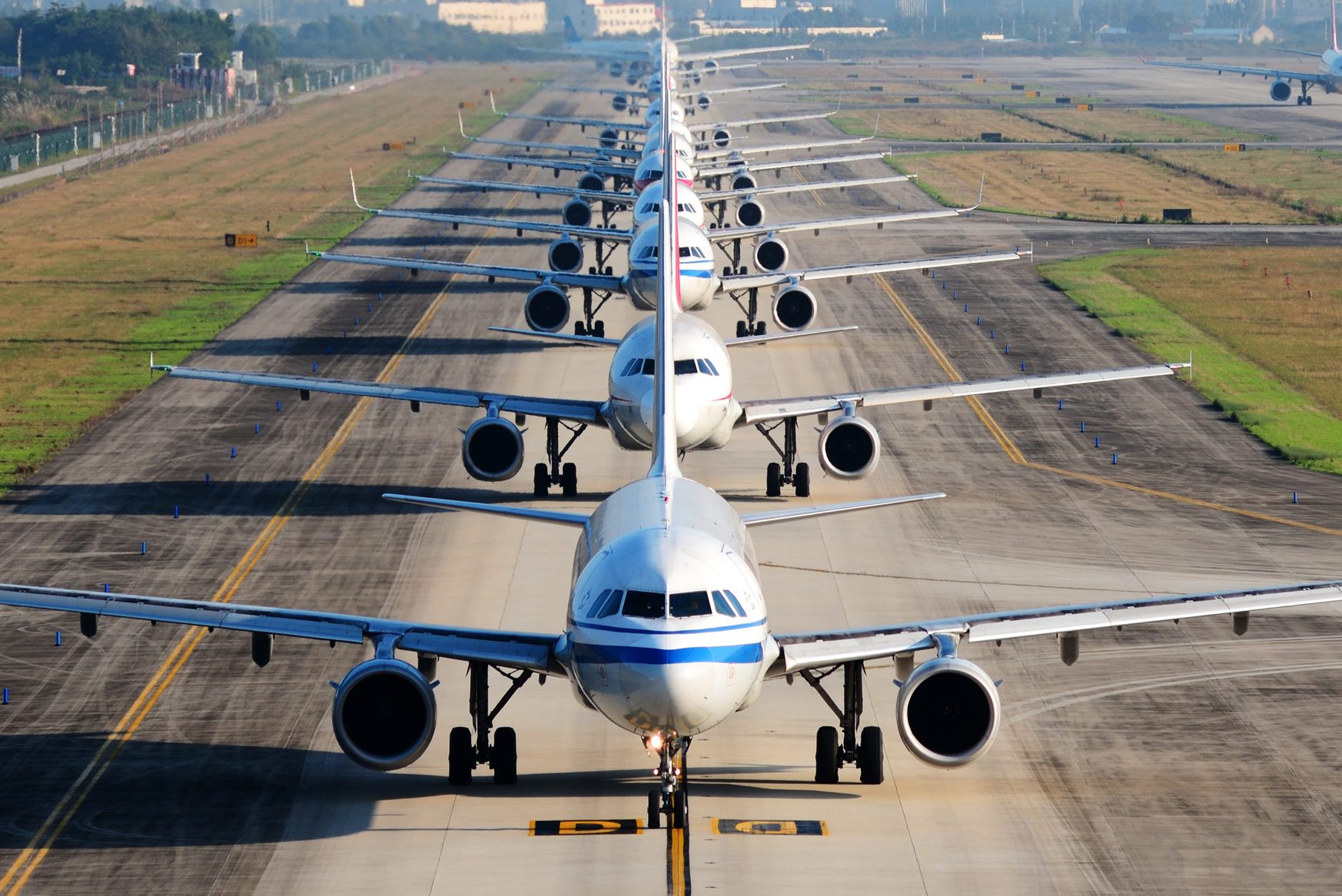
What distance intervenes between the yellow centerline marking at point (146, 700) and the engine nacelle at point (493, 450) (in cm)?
518

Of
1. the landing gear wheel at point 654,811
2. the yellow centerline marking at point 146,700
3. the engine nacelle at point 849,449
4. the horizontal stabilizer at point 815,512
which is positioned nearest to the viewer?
the yellow centerline marking at point 146,700

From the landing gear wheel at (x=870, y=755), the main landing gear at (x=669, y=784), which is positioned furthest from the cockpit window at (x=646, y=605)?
the landing gear wheel at (x=870, y=755)

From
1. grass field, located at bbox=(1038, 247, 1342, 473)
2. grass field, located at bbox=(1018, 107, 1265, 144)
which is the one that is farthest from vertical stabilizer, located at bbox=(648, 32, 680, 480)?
grass field, located at bbox=(1018, 107, 1265, 144)

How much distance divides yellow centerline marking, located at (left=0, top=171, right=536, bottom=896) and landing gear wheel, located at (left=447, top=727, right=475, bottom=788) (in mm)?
6101

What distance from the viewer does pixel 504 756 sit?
30281 millimetres

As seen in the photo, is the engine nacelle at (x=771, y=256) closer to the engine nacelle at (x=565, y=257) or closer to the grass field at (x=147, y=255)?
the engine nacelle at (x=565, y=257)

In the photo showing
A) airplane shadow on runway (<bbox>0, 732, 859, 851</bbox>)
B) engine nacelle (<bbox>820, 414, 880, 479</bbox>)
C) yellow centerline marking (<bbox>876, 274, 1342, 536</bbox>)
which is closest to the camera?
airplane shadow on runway (<bbox>0, 732, 859, 851</bbox>)

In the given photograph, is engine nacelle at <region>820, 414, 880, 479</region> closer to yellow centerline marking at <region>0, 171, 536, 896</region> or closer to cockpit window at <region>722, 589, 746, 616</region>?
yellow centerline marking at <region>0, 171, 536, 896</region>

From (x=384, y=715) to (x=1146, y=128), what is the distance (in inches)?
6493

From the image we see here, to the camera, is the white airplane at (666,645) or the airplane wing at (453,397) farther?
the airplane wing at (453,397)

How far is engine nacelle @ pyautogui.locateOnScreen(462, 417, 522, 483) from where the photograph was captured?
1909 inches

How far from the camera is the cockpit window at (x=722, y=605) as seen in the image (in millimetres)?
26094

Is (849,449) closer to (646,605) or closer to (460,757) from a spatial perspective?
(460,757)

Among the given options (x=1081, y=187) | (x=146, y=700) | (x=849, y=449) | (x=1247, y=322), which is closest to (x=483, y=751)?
(x=146, y=700)
